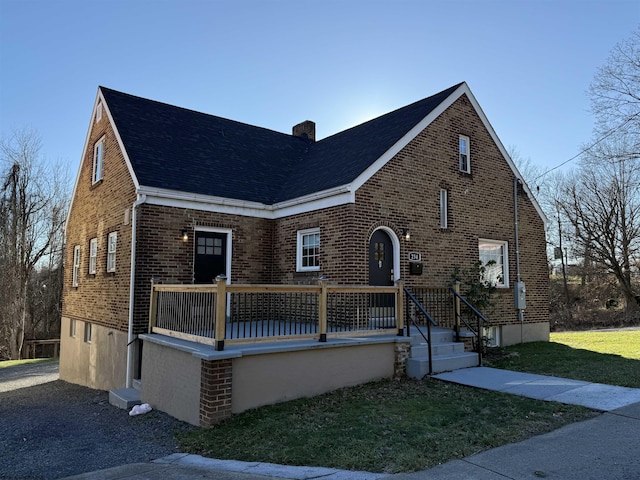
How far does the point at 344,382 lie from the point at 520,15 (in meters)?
10.2

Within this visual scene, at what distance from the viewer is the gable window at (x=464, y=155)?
42.4 feet

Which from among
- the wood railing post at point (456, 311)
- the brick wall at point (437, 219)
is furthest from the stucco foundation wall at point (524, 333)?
the wood railing post at point (456, 311)

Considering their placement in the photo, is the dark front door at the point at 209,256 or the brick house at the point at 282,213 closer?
the brick house at the point at 282,213

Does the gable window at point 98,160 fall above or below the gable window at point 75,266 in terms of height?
above

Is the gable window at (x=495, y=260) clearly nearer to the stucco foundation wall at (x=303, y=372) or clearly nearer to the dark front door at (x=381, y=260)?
the dark front door at (x=381, y=260)

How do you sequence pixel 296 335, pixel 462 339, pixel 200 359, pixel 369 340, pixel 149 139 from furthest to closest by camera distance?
pixel 149 139 < pixel 462 339 < pixel 369 340 < pixel 296 335 < pixel 200 359

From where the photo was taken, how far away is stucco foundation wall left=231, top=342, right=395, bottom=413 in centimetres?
677

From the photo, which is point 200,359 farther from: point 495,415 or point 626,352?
point 626,352

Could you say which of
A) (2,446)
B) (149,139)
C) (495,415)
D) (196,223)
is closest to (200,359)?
(2,446)

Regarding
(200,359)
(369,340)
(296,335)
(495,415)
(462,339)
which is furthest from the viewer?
(462,339)

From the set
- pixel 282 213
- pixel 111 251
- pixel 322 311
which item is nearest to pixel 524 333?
pixel 282 213

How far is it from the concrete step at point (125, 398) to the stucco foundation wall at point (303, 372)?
3.37 meters

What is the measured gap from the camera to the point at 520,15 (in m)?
11.5

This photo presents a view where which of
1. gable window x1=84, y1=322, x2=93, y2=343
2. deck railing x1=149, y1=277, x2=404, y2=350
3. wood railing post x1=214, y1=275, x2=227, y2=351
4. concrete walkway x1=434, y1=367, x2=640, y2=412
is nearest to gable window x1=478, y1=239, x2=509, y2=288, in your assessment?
deck railing x1=149, y1=277, x2=404, y2=350
